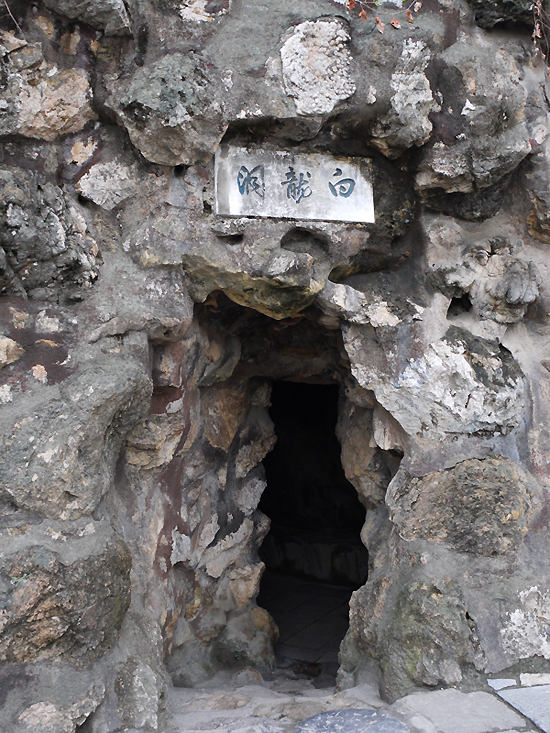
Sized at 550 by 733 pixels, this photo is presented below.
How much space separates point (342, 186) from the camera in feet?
9.35

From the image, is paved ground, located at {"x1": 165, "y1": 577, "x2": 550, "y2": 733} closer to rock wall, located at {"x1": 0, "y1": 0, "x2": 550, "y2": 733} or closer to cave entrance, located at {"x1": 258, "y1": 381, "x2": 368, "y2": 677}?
rock wall, located at {"x1": 0, "y1": 0, "x2": 550, "y2": 733}

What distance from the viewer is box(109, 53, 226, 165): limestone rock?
7.94 ft

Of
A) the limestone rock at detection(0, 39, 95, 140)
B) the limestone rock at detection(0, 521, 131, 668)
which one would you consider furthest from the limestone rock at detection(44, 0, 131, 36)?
the limestone rock at detection(0, 521, 131, 668)

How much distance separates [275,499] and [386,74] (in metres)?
4.50

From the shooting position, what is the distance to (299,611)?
16.1ft

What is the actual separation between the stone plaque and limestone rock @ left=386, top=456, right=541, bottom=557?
54.7 inches

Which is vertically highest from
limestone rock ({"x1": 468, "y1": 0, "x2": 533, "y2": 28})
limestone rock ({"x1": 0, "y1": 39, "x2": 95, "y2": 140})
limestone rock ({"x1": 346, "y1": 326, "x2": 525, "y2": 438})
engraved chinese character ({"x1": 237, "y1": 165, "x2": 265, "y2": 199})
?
limestone rock ({"x1": 468, "y1": 0, "x2": 533, "y2": 28})

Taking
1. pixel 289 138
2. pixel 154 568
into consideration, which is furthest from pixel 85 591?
pixel 289 138

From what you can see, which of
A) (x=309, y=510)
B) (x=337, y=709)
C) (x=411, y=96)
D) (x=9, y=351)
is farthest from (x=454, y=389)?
(x=309, y=510)

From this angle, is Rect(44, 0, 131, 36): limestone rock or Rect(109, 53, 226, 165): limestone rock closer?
Rect(44, 0, 131, 36): limestone rock

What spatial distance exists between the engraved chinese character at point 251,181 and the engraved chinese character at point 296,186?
113 mm

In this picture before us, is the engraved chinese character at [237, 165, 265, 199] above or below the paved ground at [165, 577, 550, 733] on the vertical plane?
above

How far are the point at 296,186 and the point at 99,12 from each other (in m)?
1.13

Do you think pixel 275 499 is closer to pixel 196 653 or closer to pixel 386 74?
pixel 196 653
